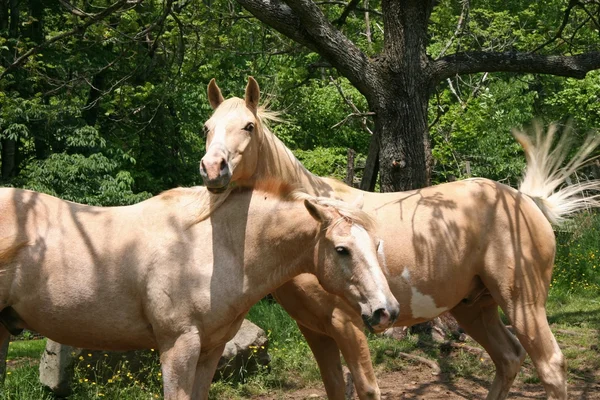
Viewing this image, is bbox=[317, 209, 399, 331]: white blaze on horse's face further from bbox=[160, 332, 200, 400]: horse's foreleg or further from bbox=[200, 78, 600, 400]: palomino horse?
bbox=[200, 78, 600, 400]: palomino horse

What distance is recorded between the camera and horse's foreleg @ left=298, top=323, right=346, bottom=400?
5.40m

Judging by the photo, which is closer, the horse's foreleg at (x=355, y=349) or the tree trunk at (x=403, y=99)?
the horse's foreleg at (x=355, y=349)

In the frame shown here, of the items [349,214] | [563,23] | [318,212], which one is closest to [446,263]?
[349,214]

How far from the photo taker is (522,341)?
5.59 meters

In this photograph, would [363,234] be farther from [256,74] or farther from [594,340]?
[256,74]

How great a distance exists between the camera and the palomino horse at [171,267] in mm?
4102

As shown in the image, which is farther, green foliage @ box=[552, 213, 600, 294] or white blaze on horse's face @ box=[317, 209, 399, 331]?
green foliage @ box=[552, 213, 600, 294]

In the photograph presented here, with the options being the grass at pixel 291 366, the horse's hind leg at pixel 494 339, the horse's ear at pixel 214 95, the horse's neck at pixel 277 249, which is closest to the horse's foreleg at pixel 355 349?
the horse's neck at pixel 277 249

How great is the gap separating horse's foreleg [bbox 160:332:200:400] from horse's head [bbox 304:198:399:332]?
0.83 metres

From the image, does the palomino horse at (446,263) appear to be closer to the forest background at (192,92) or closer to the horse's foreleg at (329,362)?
the horse's foreleg at (329,362)

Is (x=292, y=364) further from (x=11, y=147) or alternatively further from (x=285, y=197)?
(x=11, y=147)

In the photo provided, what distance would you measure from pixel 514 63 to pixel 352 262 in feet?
15.6

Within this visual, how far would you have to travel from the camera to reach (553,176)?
623 cm

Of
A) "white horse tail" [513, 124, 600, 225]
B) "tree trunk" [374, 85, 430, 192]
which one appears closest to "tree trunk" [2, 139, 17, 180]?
"tree trunk" [374, 85, 430, 192]
